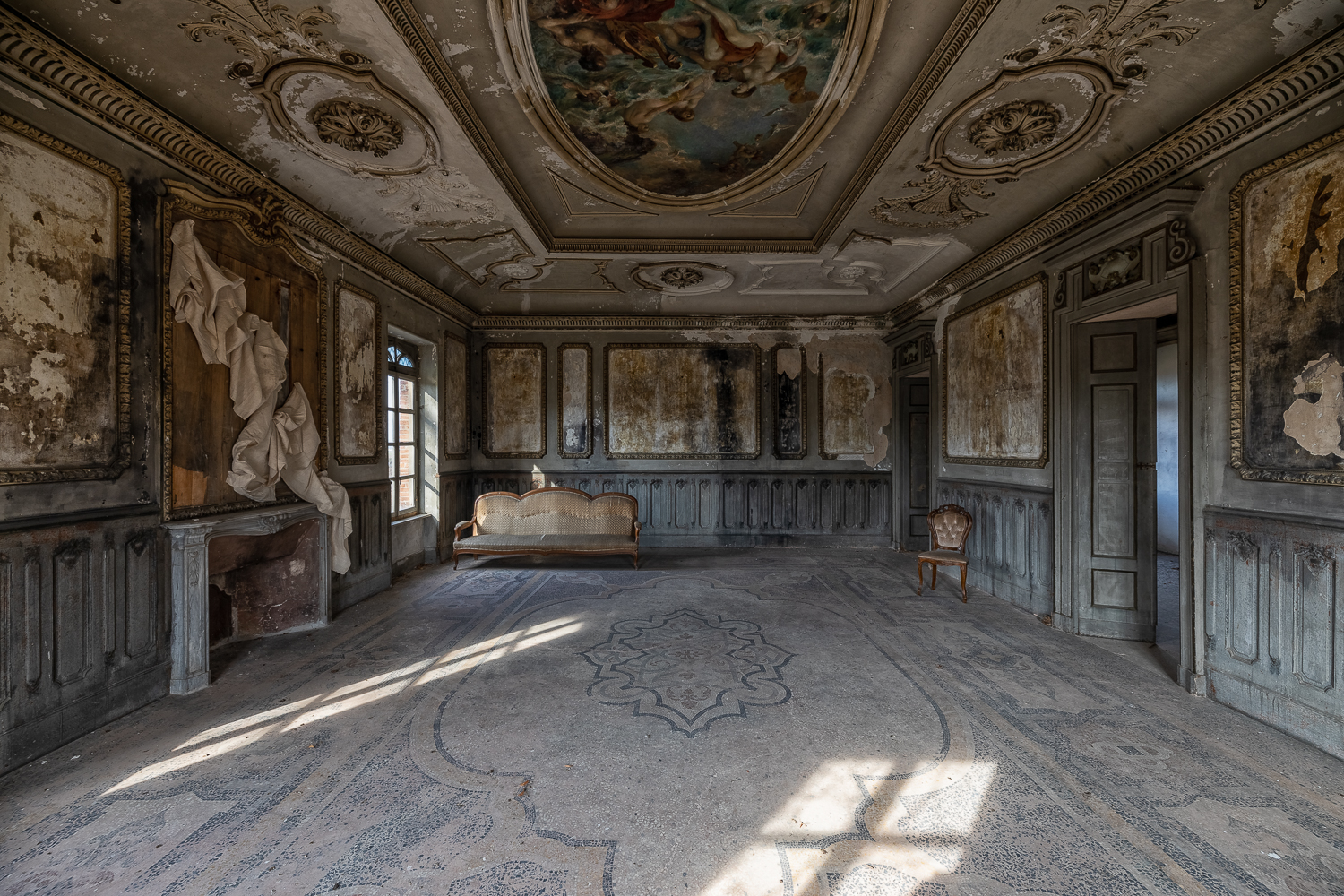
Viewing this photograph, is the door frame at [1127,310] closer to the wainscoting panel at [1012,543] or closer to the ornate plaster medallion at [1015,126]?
the wainscoting panel at [1012,543]

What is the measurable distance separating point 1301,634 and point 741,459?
6.48 m

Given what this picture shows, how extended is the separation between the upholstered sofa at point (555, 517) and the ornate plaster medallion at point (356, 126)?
4566 mm

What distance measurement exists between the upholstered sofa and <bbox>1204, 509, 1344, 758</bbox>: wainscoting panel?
5.50 metres

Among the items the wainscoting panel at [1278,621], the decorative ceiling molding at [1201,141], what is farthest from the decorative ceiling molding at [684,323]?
the wainscoting panel at [1278,621]

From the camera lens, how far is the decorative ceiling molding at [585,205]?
5039 mm

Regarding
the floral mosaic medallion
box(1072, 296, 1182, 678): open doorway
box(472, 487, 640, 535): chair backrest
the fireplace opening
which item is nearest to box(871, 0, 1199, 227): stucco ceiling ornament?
box(1072, 296, 1182, 678): open doorway

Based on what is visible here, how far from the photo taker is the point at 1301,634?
299 centimetres

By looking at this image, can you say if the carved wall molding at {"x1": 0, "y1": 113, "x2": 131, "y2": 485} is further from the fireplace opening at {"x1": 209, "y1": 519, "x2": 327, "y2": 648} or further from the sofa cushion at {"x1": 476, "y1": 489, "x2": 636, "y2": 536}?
the sofa cushion at {"x1": 476, "y1": 489, "x2": 636, "y2": 536}

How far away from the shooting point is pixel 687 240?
6090 mm

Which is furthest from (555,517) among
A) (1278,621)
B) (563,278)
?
(1278,621)

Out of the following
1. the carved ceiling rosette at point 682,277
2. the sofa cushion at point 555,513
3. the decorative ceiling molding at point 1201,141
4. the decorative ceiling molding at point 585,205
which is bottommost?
the sofa cushion at point 555,513

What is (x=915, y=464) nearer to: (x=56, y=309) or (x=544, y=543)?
(x=544, y=543)

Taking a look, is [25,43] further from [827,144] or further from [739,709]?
[739,709]

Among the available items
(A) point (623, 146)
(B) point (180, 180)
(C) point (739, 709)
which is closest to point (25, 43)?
(B) point (180, 180)
